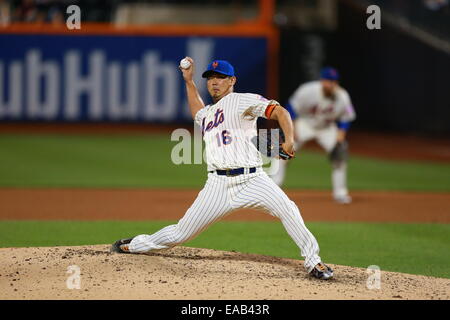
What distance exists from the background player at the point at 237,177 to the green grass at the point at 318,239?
1.11m

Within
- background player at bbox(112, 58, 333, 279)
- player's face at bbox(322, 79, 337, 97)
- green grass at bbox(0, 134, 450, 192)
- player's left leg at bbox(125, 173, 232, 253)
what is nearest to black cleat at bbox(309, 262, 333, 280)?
background player at bbox(112, 58, 333, 279)

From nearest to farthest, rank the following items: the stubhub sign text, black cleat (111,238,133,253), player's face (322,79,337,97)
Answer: black cleat (111,238,133,253), player's face (322,79,337,97), the stubhub sign text

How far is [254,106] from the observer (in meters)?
5.85

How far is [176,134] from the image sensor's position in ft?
67.1

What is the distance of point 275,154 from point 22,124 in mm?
14898

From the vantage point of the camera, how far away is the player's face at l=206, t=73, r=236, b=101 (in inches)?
239

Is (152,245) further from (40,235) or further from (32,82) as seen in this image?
(32,82)

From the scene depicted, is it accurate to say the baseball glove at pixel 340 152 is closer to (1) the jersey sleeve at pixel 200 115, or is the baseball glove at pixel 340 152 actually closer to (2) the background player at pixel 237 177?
(1) the jersey sleeve at pixel 200 115

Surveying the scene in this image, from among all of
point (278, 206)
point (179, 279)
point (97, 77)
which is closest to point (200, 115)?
point (278, 206)

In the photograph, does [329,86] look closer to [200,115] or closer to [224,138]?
[200,115]

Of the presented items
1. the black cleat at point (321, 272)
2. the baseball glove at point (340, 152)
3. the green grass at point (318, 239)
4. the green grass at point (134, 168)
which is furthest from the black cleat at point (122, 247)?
the green grass at point (134, 168)

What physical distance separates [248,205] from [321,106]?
524 cm

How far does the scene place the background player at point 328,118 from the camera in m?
10.7

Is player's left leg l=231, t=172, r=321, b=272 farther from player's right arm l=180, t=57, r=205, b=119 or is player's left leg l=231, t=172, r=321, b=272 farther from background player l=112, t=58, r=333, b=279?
player's right arm l=180, t=57, r=205, b=119
